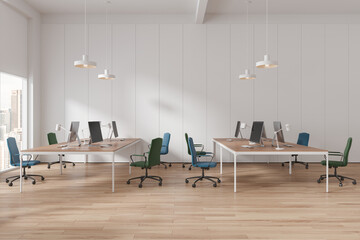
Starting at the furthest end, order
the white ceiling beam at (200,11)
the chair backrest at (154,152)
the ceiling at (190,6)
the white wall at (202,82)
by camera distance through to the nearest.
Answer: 1. the white wall at (202,82)
2. the ceiling at (190,6)
3. the white ceiling beam at (200,11)
4. the chair backrest at (154,152)

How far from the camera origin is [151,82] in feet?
26.8

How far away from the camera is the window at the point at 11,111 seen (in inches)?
266

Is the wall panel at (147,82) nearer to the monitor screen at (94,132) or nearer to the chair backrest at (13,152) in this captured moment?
the monitor screen at (94,132)

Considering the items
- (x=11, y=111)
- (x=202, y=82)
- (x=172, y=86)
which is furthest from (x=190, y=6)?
(x=11, y=111)

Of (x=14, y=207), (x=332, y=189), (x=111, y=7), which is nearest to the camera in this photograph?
(x=14, y=207)

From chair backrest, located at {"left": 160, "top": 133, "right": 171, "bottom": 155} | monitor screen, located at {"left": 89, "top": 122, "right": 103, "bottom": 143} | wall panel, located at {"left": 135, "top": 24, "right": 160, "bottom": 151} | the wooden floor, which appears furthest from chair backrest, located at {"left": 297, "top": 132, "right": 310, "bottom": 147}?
monitor screen, located at {"left": 89, "top": 122, "right": 103, "bottom": 143}

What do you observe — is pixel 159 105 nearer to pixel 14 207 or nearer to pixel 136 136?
pixel 136 136

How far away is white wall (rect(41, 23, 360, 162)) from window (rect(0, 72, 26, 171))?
0.62 meters

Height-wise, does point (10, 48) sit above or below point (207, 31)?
below

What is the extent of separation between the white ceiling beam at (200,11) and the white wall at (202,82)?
Result: 0.94ft

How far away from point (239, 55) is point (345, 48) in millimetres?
3074

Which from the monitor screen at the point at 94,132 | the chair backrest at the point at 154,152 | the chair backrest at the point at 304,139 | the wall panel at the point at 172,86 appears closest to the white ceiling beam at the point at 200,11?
the wall panel at the point at 172,86

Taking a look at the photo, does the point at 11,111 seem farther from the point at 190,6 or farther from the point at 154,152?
the point at 190,6

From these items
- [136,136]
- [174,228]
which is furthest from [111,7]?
[174,228]
